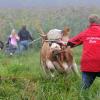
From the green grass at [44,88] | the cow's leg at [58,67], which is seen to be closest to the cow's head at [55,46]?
the cow's leg at [58,67]

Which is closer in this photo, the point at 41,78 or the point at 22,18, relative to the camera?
the point at 41,78

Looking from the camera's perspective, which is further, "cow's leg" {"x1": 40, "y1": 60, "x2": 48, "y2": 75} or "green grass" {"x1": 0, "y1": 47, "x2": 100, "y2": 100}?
"cow's leg" {"x1": 40, "y1": 60, "x2": 48, "y2": 75}

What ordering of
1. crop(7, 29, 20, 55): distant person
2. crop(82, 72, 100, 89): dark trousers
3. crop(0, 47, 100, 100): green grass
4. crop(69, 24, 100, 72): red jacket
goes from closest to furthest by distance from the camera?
crop(0, 47, 100, 100): green grass < crop(69, 24, 100, 72): red jacket < crop(82, 72, 100, 89): dark trousers < crop(7, 29, 20, 55): distant person

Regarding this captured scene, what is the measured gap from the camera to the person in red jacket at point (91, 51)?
30.2 ft

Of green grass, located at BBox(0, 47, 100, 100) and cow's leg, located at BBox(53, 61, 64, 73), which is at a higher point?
green grass, located at BBox(0, 47, 100, 100)

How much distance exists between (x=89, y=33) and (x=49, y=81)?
1.75m

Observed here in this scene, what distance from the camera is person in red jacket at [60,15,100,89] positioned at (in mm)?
9211

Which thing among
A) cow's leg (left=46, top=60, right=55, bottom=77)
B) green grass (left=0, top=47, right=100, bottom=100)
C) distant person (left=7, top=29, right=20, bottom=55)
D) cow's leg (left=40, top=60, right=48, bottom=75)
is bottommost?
distant person (left=7, top=29, right=20, bottom=55)

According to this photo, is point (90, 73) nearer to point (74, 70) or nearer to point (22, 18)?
point (74, 70)

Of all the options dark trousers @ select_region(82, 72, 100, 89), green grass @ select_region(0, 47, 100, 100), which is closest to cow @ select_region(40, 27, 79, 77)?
green grass @ select_region(0, 47, 100, 100)

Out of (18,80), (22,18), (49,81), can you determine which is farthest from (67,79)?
(22,18)

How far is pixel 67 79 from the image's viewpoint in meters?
10.4

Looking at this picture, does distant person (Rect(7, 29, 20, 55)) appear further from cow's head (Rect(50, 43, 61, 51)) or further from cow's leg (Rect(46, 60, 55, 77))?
cow's head (Rect(50, 43, 61, 51))

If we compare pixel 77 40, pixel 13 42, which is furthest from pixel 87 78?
pixel 13 42
